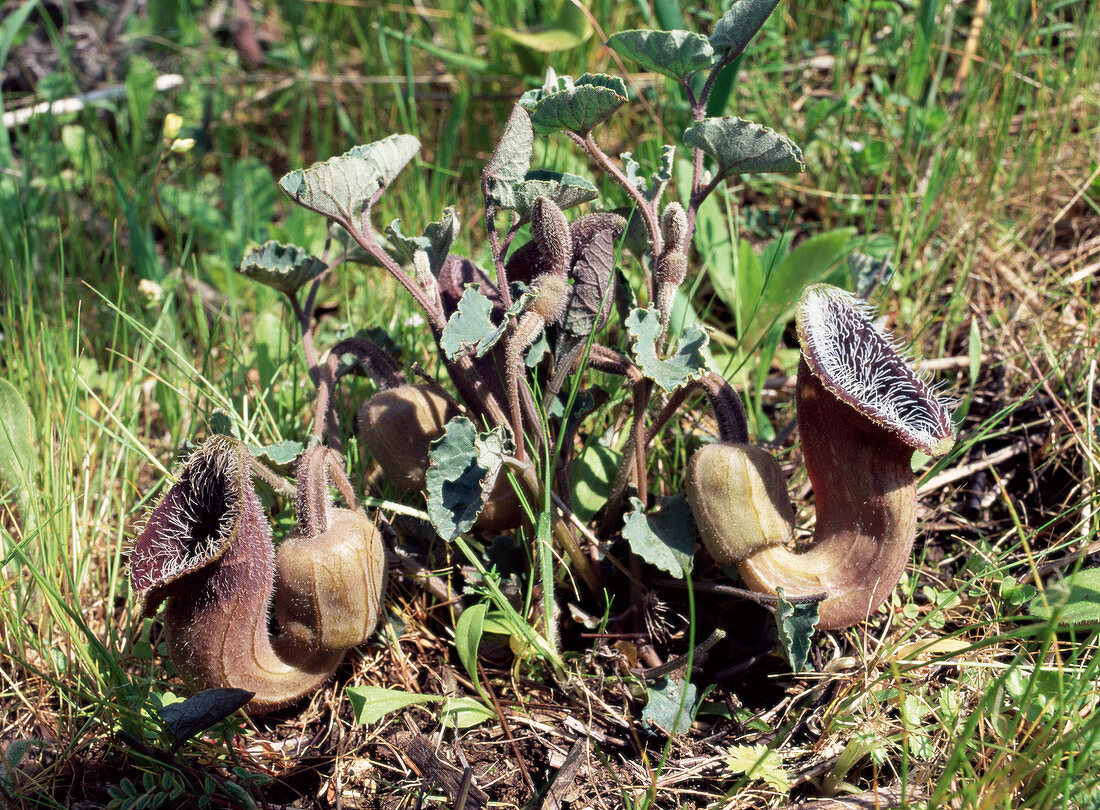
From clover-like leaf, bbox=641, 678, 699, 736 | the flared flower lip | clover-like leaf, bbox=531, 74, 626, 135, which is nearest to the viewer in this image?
clover-like leaf, bbox=531, 74, 626, 135

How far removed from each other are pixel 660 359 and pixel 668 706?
684 millimetres

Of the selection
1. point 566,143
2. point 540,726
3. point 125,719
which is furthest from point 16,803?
point 566,143

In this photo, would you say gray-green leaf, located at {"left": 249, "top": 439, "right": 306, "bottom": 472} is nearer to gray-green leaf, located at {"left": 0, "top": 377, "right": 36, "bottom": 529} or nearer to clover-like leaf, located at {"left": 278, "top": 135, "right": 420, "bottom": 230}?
clover-like leaf, located at {"left": 278, "top": 135, "right": 420, "bottom": 230}

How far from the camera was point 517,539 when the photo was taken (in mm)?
1818

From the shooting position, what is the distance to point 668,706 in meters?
1.62

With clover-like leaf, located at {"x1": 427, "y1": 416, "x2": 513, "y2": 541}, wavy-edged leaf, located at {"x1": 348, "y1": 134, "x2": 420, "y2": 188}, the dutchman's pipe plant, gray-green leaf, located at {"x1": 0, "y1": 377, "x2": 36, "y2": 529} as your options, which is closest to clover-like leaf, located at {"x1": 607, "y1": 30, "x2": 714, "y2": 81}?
the dutchman's pipe plant

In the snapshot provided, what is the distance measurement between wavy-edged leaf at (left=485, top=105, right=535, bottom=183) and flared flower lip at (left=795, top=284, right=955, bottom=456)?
1.93 feet

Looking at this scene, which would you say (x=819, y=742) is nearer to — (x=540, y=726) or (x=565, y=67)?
(x=540, y=726)

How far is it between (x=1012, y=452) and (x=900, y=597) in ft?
1.83

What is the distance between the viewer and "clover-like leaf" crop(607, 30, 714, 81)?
1.47 metres

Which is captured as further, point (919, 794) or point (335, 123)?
point (335, 123)

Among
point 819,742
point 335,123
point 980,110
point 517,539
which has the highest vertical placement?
point 980,110

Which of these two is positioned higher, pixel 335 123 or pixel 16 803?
pixel 335 123

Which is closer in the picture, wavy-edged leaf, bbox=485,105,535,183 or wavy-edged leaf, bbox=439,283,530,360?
wavy-edged leaf, bbox=439,283,530,360
